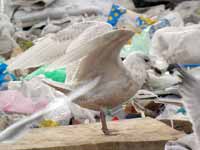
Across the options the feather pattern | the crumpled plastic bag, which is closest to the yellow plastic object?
the feather pattern

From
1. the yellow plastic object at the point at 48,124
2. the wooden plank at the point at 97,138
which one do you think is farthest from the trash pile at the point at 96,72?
the wooden plank at the point at 97,138

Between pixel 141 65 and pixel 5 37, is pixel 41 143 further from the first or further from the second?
pixel 5 37

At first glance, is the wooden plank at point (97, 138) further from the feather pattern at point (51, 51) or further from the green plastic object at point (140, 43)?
the green plastic object at point (140, 43)

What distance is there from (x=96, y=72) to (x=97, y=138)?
0.34m

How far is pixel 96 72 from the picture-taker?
3.28 meters

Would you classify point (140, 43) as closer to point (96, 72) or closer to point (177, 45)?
point (177, 45)

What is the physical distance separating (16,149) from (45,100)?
3.44 ft

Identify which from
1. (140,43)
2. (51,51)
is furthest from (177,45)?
(51,51)

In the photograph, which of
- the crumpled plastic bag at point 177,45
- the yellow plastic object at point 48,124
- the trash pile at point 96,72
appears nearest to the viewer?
the trash pile at point 96,72

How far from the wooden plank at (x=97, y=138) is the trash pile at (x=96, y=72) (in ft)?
0.45

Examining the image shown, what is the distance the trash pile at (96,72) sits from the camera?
305 cm

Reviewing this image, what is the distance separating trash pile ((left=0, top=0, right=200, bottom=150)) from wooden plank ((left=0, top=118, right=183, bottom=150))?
14 centimetres

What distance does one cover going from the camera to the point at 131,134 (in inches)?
129

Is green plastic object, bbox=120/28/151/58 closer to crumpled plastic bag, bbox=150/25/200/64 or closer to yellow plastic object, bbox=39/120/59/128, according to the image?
crumpled plastic bag, bbox=150/25/200/64
